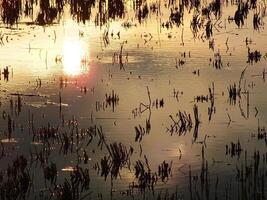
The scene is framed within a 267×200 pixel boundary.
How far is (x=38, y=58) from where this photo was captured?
13180 mm

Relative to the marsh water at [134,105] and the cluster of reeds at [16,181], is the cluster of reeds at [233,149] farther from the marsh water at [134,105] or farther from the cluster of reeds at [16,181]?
the cluster of reeds at [16,181]

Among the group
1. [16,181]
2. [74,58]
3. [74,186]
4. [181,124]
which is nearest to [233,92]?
[181,124]

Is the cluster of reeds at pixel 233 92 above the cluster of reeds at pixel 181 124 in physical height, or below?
above

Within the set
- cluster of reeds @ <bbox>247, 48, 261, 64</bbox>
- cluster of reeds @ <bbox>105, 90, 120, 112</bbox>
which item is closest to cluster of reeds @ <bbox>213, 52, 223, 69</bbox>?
cluster of reeds @ <bbox>247, 48, 261, 64</bbox>

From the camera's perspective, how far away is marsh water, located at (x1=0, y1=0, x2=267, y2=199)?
748 cm

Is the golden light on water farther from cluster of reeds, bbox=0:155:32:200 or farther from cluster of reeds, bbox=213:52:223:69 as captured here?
cluster of reeds, bbox=0:155:32:200

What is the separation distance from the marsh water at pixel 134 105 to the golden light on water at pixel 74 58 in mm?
33

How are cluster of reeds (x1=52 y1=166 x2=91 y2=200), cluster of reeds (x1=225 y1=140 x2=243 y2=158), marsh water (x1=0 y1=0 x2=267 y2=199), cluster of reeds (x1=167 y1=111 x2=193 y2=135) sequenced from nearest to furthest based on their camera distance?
1. cluster of reeds (x1=52 y1=166 x2=91 y2=200)
2. marsh water (x1=0 y1=0 x2=267 y2=199)
3. cluster of reeds (x1=225 y1=140 x2=243 y2=158)
4. cluster of reeds (x1=167 y1=111 x2=193 y2=135)

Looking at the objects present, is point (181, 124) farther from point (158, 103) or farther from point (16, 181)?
point (16, 181)

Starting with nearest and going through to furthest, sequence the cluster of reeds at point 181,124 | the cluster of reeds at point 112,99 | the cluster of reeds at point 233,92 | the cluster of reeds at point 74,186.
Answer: the cluster of reeds at point 74,186
the cluster of reeds at point 181,124
the cluster of reeds at point 112,99
the cluster of reeds at point 233,92

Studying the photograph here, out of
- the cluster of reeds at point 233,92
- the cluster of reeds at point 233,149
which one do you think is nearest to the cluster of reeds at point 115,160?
the cluster of reeds at point 233,149

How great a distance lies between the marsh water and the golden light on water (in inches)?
1.3

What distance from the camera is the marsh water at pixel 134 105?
24.6ft

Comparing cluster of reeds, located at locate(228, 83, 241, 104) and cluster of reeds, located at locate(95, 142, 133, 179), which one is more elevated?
cluster of reeds, located at locate(228, 83, 241, 104)
